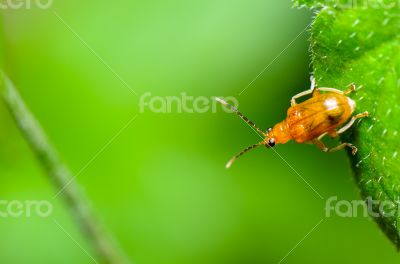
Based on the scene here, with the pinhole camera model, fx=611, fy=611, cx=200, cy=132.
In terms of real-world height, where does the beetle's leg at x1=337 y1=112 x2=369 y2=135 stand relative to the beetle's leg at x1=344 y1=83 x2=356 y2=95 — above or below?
below

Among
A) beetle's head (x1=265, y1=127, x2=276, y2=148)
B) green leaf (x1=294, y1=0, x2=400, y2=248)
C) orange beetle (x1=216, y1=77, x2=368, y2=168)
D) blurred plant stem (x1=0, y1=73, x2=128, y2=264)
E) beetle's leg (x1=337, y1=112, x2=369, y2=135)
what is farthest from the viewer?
beetle's head (x1=265, y1=127, x2=276, y2=148)

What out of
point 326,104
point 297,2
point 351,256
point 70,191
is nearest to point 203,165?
point 351,256

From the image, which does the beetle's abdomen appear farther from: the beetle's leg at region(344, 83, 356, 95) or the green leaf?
the green leaf

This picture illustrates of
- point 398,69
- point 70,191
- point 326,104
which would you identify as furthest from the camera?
point 326,104

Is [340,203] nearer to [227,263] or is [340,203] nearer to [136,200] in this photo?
[227,263]

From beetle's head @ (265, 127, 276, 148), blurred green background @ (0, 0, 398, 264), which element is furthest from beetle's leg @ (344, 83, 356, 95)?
blurred green background @ (0, 0, 398, 264)

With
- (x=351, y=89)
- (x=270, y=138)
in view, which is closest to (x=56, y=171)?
(x=351, y=89)

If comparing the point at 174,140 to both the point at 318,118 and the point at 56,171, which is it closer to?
the point at 318,118
